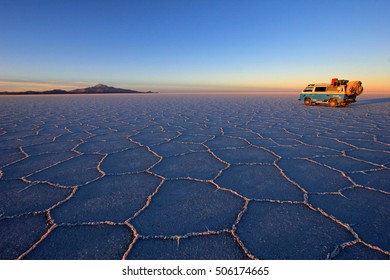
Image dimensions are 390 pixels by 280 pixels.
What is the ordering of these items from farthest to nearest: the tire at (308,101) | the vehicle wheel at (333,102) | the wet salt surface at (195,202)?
the tire at (308,101)
the vehicle wheel at (333,102)
the wet salt surface at (195,202)

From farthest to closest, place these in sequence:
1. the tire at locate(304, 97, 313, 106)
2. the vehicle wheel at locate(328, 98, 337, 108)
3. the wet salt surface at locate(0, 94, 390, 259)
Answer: the tire at locate(304, 97, 313, 106), the vehicle wheel at locate(328, 98, 337, 108), the wet salt surface at locate(0, 94, 390, 259)

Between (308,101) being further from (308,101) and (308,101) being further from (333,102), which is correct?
(333,102)

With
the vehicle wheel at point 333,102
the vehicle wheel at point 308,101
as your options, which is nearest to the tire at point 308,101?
the vehicle wheel at point 308,101

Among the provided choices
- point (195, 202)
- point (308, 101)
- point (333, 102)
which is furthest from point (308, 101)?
point (195, 202)

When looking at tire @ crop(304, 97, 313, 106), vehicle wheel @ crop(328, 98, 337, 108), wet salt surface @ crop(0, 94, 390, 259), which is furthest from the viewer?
tire @ crop(304, 97, 313, 106)

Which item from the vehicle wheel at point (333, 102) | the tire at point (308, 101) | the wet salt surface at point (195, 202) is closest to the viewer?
the wet salt surface at point (195, 202)

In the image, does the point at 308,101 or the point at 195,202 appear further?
the point at 308,101

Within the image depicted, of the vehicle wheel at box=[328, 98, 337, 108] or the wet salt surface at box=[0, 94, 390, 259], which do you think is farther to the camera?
the vehicle wheel at box=[328, 98, 337, 108]

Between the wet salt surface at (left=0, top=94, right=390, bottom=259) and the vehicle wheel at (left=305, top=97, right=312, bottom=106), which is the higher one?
the vehicle wheel at (left=305, top=97, right=312, bottom=106)

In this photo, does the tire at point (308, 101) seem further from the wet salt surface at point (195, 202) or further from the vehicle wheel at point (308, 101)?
the wet salt surface at point (195, 202)

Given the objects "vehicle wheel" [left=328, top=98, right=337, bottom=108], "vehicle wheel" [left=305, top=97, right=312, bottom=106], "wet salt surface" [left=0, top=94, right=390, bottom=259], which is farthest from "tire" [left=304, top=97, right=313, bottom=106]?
"wet salt surface" [left=0, top=94, right=390, bottom=259]

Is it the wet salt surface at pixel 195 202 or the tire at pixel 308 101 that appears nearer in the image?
the wet salt surface at pixel 195 202

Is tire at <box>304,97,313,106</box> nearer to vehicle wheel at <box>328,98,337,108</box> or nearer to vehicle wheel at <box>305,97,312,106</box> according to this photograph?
vehicle wheel at <box>305,97,312,106</box>

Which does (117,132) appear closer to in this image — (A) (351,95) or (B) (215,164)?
(B) (215,164)
